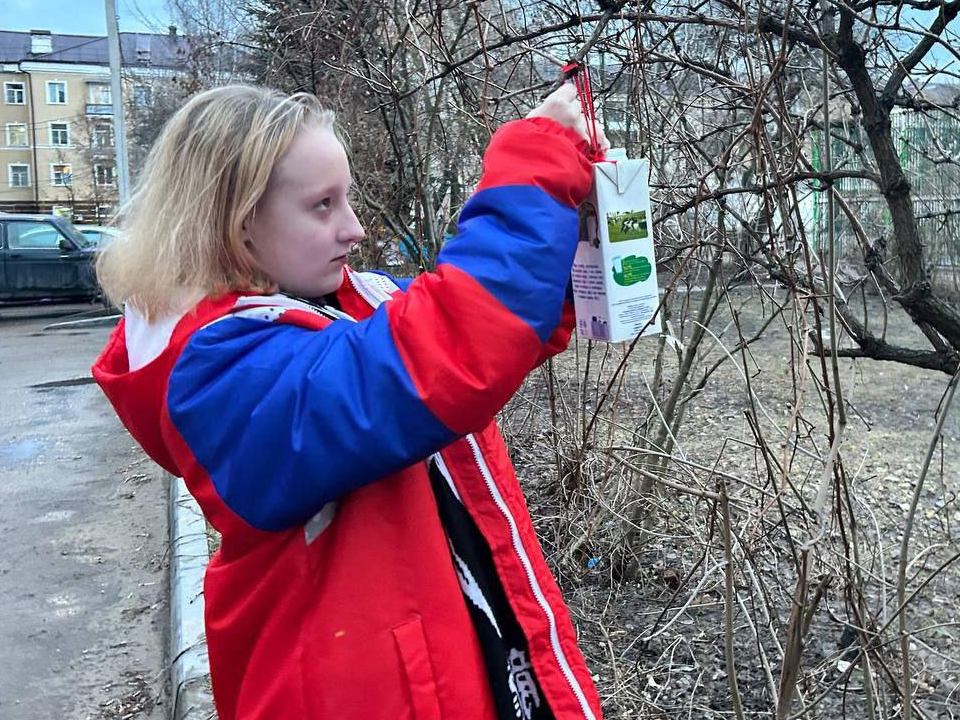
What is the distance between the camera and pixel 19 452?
7051 millimetres

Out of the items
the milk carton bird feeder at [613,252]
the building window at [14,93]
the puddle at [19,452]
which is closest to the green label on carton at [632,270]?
the milk carton bird feeder at [613,252]

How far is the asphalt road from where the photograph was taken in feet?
11.8

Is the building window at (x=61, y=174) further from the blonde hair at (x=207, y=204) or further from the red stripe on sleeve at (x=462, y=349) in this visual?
the red stripe on sleeve at (x=462, y=349)

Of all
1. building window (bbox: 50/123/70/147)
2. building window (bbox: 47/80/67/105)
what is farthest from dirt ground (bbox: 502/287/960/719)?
building window (bbox: 47/80/67/105)

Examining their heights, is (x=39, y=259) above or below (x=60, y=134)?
below

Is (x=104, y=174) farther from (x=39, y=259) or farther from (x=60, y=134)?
(x=39, y=259)

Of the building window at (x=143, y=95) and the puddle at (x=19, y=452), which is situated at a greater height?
the building window at (x=143, y=95)

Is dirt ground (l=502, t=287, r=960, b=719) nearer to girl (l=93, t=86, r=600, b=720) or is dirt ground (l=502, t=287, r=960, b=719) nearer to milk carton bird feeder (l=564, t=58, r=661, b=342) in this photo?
milk carton bird feeder (l=564, t=58, r=661, b=342)

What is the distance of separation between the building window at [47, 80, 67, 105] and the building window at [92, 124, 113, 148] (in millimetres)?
11420

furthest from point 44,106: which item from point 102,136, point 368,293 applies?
Result: point 368,293

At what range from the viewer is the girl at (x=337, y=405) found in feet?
3.91

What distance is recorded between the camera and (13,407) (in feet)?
28.3

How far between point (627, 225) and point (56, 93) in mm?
69325

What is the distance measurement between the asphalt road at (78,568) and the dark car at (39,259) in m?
7.49
